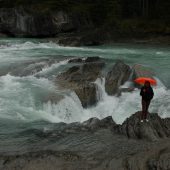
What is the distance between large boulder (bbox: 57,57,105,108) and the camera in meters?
20.3

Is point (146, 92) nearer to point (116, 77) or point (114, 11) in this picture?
point (116, 77)

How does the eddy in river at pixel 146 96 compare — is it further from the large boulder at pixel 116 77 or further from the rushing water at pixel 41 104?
the large boulder at pixel 116 77

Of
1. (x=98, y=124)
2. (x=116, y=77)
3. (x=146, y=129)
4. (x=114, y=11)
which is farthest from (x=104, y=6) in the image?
(x=146, y=129)

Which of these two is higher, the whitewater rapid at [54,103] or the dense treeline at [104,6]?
the dense treeline at [104,6]

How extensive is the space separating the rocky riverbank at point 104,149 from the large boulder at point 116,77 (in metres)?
7.02

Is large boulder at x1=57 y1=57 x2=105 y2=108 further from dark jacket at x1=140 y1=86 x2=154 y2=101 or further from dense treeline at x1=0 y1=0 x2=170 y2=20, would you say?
dense treeline at x1=0 y1=0 x2=170 y2=20

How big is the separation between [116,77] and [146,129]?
31.6 ft

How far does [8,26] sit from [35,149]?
40.9 metres

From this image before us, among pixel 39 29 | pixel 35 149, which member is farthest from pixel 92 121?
pixel 39 29

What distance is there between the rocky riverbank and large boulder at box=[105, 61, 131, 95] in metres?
7.02

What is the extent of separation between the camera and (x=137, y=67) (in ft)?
79.7

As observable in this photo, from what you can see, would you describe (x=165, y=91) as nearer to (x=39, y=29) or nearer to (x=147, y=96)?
(x=147, y=96)

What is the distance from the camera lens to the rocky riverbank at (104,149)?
1067 cm

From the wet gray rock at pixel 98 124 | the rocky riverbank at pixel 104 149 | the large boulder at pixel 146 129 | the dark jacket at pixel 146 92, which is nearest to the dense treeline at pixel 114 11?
the wet gray rock at pixel 98 124
